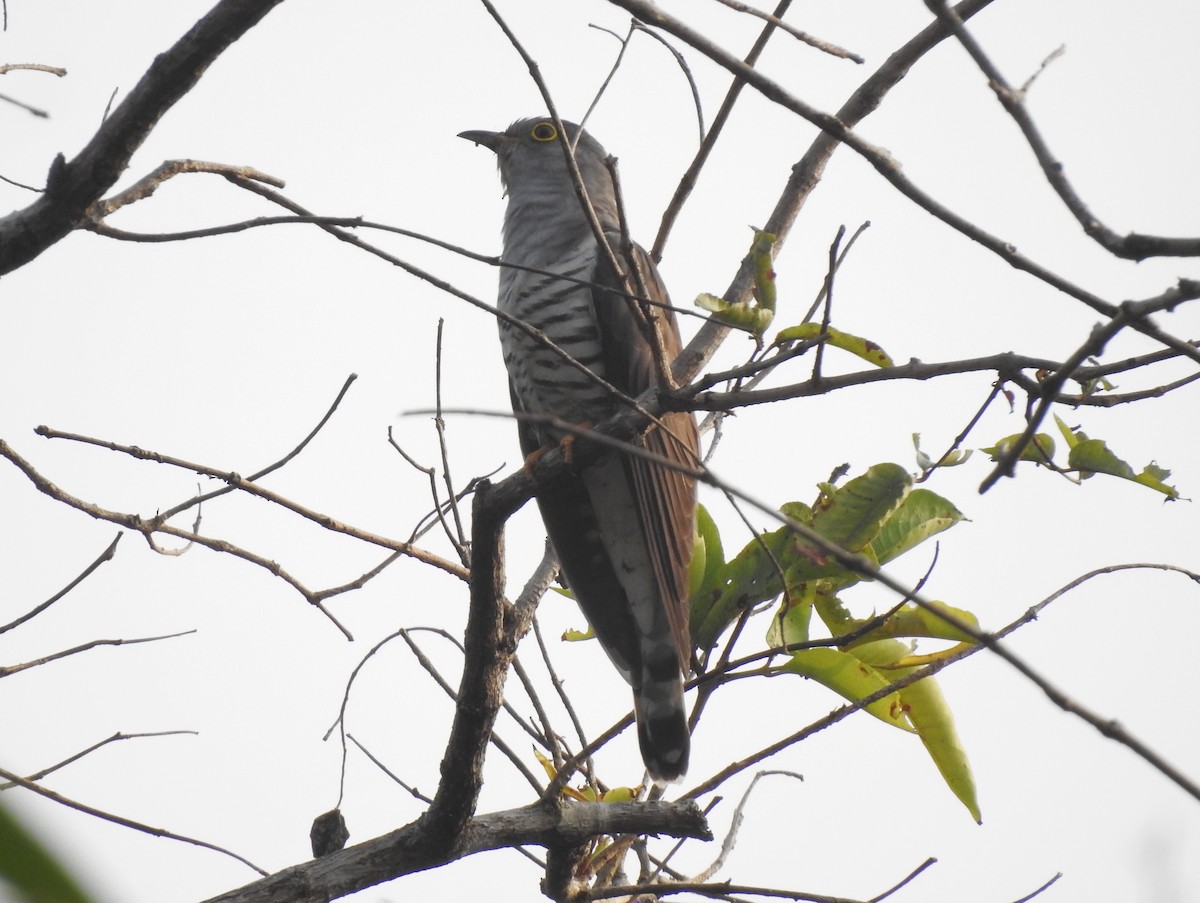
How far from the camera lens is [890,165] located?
1.63m

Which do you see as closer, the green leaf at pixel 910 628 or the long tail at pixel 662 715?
the green leaf at pixel 910 628

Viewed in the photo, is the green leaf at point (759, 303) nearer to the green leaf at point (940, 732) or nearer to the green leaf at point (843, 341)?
the green leaf at point (843, 341)

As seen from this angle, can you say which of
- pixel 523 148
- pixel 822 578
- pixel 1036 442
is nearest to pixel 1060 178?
pixel 1036 442

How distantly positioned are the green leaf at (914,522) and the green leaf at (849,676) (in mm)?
281

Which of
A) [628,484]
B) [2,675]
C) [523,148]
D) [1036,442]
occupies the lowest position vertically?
[1036,442]

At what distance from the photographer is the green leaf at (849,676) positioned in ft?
9.61

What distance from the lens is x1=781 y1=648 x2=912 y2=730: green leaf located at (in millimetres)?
2928

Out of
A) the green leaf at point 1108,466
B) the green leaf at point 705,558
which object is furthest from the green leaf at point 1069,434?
the green leaf at point 705,558

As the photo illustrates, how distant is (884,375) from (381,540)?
1.61 meters

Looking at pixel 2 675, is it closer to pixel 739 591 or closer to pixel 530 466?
pixel 530 466

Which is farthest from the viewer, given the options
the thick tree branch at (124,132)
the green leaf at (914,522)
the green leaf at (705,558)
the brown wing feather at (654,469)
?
the brown wing feather at (654,469)

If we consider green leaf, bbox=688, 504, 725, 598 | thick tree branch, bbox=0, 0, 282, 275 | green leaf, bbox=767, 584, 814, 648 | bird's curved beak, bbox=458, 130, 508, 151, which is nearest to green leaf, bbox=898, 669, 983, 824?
green leaf, bbox=767, 584, 814, 648

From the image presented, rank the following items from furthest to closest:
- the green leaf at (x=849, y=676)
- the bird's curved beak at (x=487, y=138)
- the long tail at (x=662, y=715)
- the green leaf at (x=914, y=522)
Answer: the bird's curved beak at (x=487, y=138), the long tail at (x=662, y=715), the green leaf at (x=849, y=676), the green leaf at (x=914, y=522)

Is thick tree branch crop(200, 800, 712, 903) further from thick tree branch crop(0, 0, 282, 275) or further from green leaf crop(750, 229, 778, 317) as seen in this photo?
thick tree branch crop(0, 0, 282, 275)
